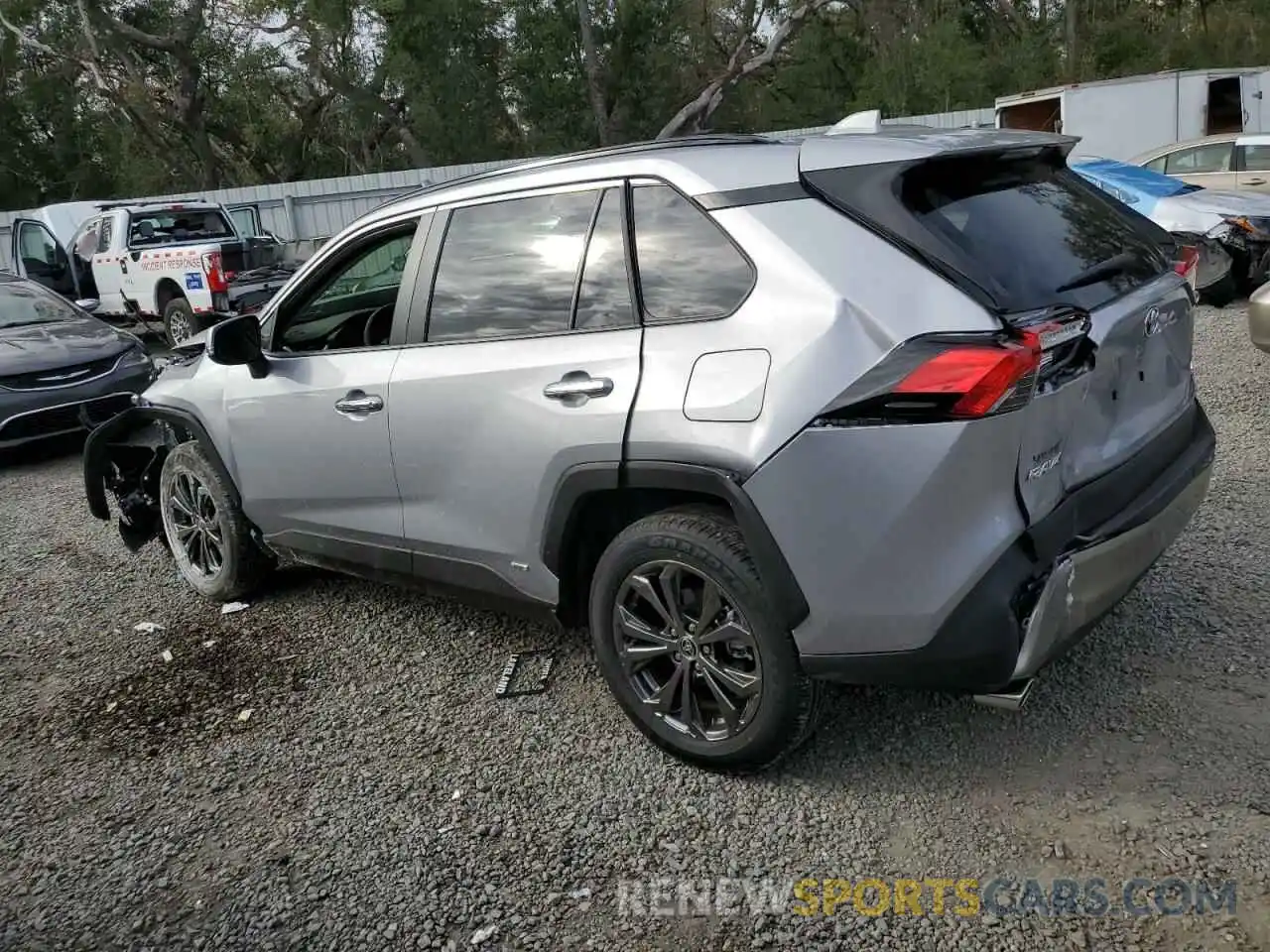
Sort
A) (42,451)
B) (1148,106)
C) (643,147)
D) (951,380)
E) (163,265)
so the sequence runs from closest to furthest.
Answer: (951,380) → (643,147) → (42,451) → (163,265) → (1148,106)

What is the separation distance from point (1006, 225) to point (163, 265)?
11878 mm

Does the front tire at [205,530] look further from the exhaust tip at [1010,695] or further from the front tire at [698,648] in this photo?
the exhaust tip at [1010,695]

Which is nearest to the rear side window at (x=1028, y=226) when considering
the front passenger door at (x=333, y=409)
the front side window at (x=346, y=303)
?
the front passenger door at (x=333, y=409)

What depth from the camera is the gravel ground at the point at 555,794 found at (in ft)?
8.61

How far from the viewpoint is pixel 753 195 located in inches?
113

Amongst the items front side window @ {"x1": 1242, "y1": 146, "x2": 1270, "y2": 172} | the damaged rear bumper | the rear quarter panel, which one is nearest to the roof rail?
the rear quarter panel

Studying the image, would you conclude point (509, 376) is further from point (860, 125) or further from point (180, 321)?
point (180, 321)

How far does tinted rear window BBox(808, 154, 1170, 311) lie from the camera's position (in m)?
2.68

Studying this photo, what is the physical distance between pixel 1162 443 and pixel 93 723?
3728mm

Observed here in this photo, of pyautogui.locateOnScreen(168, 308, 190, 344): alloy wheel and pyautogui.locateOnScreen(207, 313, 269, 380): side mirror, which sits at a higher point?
pyautogui.locateOnScreen(207, 313, 269, 380): side mirror

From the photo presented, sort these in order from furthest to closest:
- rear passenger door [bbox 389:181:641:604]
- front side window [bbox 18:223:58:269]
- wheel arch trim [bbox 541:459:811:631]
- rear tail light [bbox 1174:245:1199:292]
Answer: front side window [bbox 18:223:58:269] < rear tail light [bbox 1174:245:1199:292] < rear passenger door [bbox 389:181:641:604] < wheel arch trim [bbox 541:459:811:631]

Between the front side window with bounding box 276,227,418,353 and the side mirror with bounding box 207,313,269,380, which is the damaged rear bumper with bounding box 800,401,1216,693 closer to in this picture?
the front side window with bounding box 276,227,418,353

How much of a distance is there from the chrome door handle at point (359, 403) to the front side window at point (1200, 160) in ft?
40.9

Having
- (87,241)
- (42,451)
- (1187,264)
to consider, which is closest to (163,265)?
(87,241)
